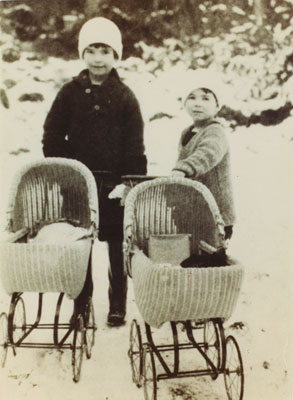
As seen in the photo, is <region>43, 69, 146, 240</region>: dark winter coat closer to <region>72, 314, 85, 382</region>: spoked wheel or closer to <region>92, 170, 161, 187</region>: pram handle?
<region>92, 170, 161, 187</region>: pram handle

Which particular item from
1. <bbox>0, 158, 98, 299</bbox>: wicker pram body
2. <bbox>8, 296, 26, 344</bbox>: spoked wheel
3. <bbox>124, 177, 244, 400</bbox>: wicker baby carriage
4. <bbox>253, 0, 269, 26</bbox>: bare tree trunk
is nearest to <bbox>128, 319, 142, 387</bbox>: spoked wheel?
<bbox>124, 177, 244, 400</bbox>: wicker baby carriage

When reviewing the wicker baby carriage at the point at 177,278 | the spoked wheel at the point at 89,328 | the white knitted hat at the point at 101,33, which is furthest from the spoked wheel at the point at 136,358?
the white knitted hat at the point at 101,33

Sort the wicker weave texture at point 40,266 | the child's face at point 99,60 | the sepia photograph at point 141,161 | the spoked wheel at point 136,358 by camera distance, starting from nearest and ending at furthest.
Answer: the wicker weave texture at point 40,266
the spoked wheel at point 136,358
the sepia photograph at point 141,161
the child's face at point 99,60

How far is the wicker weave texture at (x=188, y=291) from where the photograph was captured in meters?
1.60

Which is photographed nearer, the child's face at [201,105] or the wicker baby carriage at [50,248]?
the wicker baby carriage at [50,248]

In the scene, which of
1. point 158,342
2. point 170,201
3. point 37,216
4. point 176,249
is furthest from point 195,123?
point 158,342

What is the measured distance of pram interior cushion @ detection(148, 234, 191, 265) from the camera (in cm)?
201

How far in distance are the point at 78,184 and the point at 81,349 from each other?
0.64m

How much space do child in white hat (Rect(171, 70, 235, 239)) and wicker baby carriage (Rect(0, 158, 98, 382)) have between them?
0.41 m

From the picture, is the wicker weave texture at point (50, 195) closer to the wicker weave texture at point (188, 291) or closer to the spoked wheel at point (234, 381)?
the wicker weave texture at point (188, 291)

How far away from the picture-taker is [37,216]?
2.11 meters

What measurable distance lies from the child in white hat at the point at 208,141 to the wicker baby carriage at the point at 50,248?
1.36 feet

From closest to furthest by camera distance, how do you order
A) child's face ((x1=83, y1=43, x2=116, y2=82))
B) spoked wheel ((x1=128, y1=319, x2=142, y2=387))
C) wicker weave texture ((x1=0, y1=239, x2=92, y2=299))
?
1. wicker weave texture ((x1=0, y1=239, x2=92, y2=299))
2. spoked wheel ((x1=128, y1=319, x2=142, y2=387))
3. child's face ((x1=83, y1=43, x2=116, y2=82))

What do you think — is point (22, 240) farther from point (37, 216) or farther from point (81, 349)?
point (81, 349)
